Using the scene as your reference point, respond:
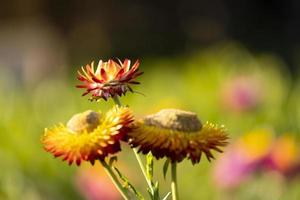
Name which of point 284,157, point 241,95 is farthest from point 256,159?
point 241,95

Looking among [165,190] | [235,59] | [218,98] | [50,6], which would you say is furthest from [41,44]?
[165,190]

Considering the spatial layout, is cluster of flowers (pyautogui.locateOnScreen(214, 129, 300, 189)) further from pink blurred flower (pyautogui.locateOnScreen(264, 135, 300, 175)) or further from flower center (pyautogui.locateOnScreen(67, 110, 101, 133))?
flower center (pyautogui.locateOnScreen(67, 110, 101, 133))

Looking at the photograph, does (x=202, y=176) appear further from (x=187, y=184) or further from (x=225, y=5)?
(x=225, y=5)

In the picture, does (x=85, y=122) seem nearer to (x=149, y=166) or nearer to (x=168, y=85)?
(x=149, y=166)

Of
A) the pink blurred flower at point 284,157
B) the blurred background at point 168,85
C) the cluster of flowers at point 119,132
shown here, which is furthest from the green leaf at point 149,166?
the pink blurred flower at point 284,157

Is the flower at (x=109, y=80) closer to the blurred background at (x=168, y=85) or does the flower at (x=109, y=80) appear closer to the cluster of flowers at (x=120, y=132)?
the cluster of flowers at (x=120, y=132)
